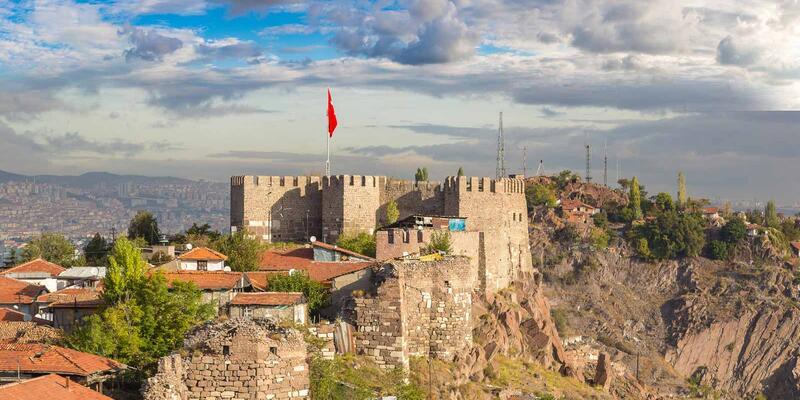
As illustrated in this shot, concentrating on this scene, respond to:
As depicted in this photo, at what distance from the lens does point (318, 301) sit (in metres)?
29.3

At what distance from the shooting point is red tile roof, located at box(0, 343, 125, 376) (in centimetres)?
2138

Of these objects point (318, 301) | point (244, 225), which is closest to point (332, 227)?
point (244, 225)

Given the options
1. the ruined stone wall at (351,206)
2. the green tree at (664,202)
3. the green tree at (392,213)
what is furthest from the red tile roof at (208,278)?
the green tree at (664,202)

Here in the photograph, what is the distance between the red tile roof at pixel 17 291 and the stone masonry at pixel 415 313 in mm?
12352

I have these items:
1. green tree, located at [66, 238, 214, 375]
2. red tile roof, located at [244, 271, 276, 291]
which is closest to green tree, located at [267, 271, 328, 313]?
red tile roof, located at [244, 271, 276, 291]

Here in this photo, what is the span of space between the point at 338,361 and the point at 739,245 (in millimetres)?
65453

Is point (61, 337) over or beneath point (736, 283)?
over

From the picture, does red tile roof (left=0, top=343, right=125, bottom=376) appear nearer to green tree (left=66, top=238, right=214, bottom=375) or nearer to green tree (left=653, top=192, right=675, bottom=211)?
green tree (left=66, top=238, right=214, bottom=375)

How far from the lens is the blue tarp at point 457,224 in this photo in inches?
1729

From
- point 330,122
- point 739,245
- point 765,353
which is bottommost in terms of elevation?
point 765,353

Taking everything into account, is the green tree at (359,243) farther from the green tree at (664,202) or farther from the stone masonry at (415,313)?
the green tree at (664,202)

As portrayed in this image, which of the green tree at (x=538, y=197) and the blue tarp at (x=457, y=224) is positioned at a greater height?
the blue tarp at (x=457, y=224)

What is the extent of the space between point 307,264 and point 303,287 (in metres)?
6.75

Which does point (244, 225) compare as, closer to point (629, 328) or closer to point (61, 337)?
point (61, 337)
